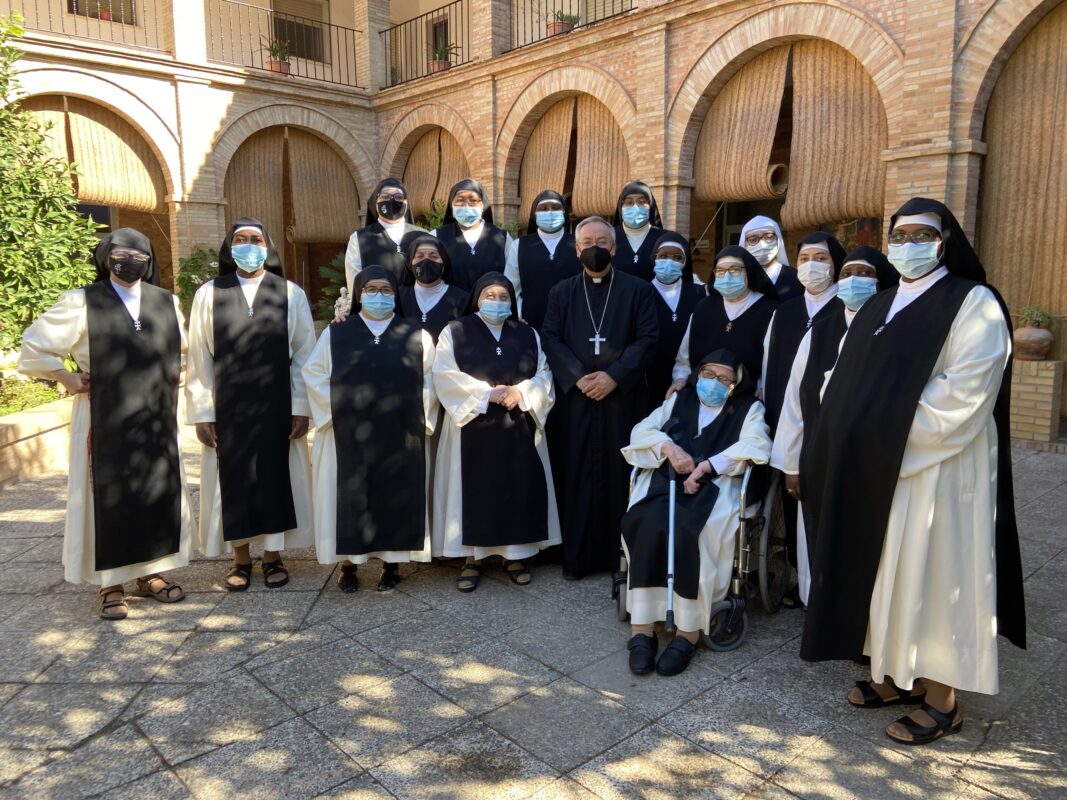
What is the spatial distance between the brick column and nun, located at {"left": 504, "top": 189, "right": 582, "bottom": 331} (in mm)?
11805

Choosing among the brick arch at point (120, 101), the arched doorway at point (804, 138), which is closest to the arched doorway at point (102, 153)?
the brick arch at point (120, 101)

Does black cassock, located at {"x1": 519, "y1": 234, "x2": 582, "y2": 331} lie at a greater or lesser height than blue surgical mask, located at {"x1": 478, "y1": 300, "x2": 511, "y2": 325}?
greater

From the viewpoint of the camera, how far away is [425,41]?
1658 centimetres

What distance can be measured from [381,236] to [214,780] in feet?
11.5

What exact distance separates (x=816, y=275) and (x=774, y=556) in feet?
4.68

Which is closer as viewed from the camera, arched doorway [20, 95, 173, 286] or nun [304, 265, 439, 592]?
nun [304, 265, 439, 592]

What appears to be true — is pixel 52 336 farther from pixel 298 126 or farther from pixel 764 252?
pixel 298 126

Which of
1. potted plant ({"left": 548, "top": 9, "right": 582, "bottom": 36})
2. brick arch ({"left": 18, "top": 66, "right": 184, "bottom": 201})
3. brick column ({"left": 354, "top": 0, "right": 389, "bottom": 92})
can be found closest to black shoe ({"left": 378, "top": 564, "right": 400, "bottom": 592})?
potted plant ({"left": 548, "top": 9, "right": 582, "bottom": 36})

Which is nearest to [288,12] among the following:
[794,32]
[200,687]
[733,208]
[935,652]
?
[733,208]

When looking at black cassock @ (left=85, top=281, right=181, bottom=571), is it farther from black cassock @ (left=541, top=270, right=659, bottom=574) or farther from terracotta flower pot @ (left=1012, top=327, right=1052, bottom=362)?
terracotta flower pot @ (left=1012, top=327, right=1052, bottom=362)

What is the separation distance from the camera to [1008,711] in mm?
3133

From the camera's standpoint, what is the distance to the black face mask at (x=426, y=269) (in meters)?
4.65

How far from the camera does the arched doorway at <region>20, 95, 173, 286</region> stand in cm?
1241

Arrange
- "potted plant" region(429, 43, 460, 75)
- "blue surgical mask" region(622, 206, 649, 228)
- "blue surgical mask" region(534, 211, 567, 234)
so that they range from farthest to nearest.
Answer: "potted plant" region(429, 43, 460, 75) < "blue surgical mask" region(534, 211, 567, 234) < "blue surgical mask" region(622, 206, 649, 228)
